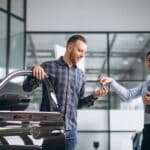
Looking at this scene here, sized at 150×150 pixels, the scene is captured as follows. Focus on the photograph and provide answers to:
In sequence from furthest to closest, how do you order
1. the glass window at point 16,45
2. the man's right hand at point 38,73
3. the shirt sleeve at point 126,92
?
the glass window at point 16,45 < the shirt sleeve at point 126,92 < the man's right hand at point 38,73

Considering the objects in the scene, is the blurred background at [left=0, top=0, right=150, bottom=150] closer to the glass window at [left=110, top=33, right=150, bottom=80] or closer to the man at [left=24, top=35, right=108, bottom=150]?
the glass window at [left=110, top=33, right=150, bottom=80]

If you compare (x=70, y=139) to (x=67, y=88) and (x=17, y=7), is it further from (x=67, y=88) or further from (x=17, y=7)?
(x=17, y=7)

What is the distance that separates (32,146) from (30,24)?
577cm

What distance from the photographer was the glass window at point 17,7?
6.86 m

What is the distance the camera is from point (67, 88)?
222 cm

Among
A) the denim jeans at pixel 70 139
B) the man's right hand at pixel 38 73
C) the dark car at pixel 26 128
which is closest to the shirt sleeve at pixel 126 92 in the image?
the denim jeans at pixel 70 139

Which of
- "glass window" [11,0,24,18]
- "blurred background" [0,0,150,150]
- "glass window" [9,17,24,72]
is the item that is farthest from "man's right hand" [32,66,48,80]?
"blurred background" [0,0,150,150]

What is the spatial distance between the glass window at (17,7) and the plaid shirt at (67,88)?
4732 millimetres

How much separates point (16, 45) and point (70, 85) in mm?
4824

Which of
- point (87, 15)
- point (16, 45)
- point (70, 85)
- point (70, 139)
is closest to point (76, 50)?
point (70, 85)

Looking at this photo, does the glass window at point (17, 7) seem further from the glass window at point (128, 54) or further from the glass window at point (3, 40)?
the glass window at point (128, 54)

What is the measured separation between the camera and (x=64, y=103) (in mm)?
2193

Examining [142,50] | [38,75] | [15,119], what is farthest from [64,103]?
[142,50]

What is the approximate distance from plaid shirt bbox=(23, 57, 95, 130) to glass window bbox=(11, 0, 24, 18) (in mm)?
4732
